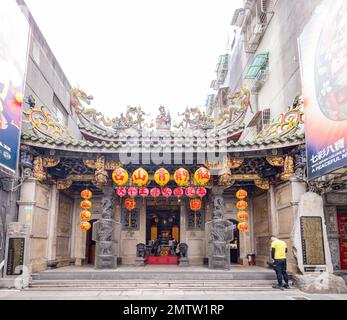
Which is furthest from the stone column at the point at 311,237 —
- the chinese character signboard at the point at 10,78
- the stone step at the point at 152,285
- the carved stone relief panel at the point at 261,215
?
the chinese character signboard at the point at 10,78

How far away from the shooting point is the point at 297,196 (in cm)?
945

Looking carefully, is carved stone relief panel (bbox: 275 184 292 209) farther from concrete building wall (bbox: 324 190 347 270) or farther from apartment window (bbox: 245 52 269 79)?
apartment window (bbox: 245 52 269 79)

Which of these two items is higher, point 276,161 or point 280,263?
point 276,161

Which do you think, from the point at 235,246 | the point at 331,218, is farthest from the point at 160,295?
the point at 235,246

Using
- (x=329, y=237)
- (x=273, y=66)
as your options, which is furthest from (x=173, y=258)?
(x=273, y=66)

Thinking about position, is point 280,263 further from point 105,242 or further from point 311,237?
point 105,242

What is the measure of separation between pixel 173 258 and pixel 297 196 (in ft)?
21.7

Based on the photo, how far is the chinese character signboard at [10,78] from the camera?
27.1ft

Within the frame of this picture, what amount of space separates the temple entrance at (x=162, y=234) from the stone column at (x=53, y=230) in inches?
169

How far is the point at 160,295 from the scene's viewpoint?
7.85m

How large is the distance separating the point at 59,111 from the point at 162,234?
7916 millimetres

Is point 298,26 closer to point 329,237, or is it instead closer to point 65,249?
point 329,237

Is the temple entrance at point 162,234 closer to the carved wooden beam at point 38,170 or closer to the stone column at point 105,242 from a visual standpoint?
the stone column at point 105,242

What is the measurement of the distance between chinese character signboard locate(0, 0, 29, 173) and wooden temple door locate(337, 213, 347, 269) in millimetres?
9168
